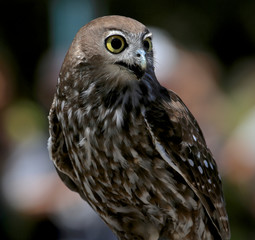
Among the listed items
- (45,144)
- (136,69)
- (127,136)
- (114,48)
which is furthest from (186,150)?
(45,144)

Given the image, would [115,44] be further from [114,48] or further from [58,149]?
[58,149]

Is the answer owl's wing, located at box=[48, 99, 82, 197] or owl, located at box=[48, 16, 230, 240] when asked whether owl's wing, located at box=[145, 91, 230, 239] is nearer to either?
owl, located at box=[48, 16, 230, 240]

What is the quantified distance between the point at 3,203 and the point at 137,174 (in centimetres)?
372

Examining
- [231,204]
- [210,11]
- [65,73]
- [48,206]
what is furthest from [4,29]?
[65,73]

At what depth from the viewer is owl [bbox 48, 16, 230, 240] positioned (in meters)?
3.48

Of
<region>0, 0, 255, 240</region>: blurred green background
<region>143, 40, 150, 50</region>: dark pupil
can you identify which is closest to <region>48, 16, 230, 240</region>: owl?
<region>143, 40, 150, 50</region>: dark pupil

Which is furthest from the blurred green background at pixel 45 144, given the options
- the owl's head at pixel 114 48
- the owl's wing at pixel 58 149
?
the owl's head at pixel 114 48

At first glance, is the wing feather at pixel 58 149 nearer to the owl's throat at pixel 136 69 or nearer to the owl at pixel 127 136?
the owl at pixel 127 136

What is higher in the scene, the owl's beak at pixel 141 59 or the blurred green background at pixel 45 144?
the owl's beak at pixel 141 59

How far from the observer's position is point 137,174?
3.54 m

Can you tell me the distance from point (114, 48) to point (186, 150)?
0.72 m

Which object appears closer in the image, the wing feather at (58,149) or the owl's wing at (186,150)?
the owl's wing at (186,150)

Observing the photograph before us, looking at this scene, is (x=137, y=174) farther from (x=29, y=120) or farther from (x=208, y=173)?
(x=29, y=120)

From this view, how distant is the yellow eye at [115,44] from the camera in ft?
11.1
